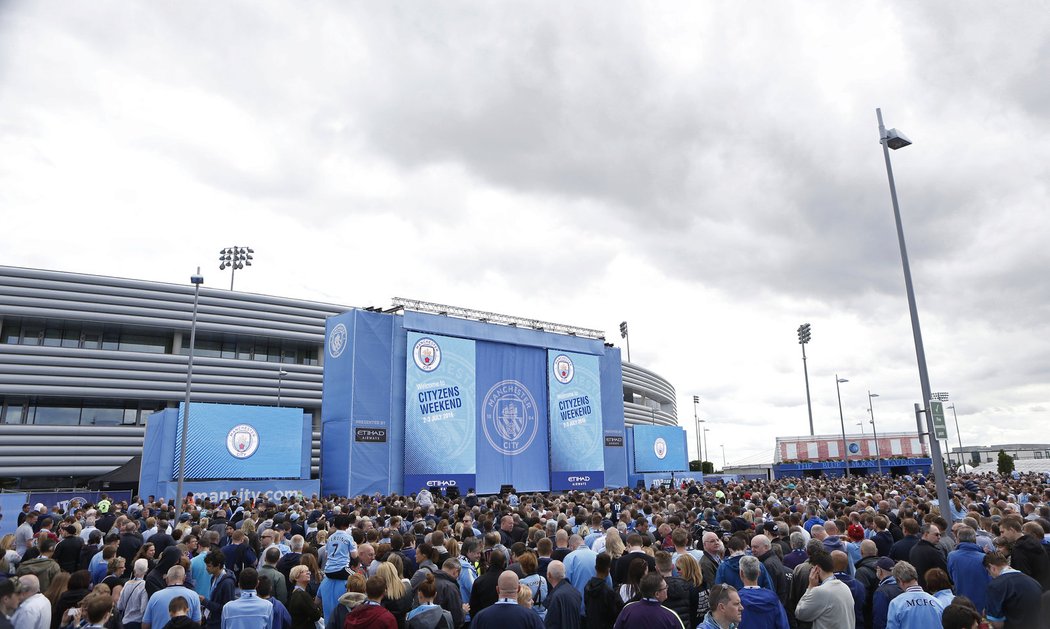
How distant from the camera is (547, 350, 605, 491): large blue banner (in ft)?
117

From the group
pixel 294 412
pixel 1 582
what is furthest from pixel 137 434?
pixel 1 582

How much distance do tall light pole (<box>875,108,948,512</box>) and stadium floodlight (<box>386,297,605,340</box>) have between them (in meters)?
22.0

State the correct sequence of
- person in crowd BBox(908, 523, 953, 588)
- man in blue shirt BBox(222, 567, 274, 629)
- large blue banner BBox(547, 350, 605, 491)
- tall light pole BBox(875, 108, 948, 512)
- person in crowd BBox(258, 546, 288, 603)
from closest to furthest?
man in blue shirt BBox(222, 567, 274, 629) → person in crowd BBox(258, 546, 288, 603) → person in crowd BBox(908, 523, 953, 588) → tall light pole BBox(875, 108, 948, 512) → large blue banner BBox(547, 350, 605, 491)

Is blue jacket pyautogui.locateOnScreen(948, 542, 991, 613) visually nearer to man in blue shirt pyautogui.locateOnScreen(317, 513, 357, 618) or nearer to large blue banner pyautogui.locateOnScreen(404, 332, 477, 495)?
man in blue shirt pyautogui.locateOnScreen(317, 513, 357, 618)

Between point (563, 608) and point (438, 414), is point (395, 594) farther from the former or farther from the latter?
point (438, 414)

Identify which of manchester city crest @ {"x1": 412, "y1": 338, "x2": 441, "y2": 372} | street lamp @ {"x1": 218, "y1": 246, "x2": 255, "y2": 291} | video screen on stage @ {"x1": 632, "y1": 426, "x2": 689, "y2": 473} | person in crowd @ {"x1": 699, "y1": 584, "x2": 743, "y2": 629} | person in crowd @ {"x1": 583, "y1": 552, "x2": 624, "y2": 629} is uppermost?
street lamp @ {"x1": 218, "y1": 246, "x2": 255, "y2": 291}

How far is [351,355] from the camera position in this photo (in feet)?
96.2

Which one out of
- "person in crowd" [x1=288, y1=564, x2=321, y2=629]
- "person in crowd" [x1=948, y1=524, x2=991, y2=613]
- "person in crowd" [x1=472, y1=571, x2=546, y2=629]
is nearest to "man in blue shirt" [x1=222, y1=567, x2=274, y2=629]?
"person in crowd" [x1=288, y1=564, x2=321, y2=629]

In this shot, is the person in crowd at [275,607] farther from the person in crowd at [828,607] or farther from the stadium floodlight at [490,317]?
the stadium floodlight at [490,317]

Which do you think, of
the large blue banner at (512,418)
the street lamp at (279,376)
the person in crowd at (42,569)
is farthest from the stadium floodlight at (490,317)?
the person in crowd at (42,569)

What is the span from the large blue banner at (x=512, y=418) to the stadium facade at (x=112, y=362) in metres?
18.4

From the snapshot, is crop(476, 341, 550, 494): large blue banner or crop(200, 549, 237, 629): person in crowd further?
crop(476, 341, 550, 494): large blue banner

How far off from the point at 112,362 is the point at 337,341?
2128 centimetres

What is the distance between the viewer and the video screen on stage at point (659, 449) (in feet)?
148
